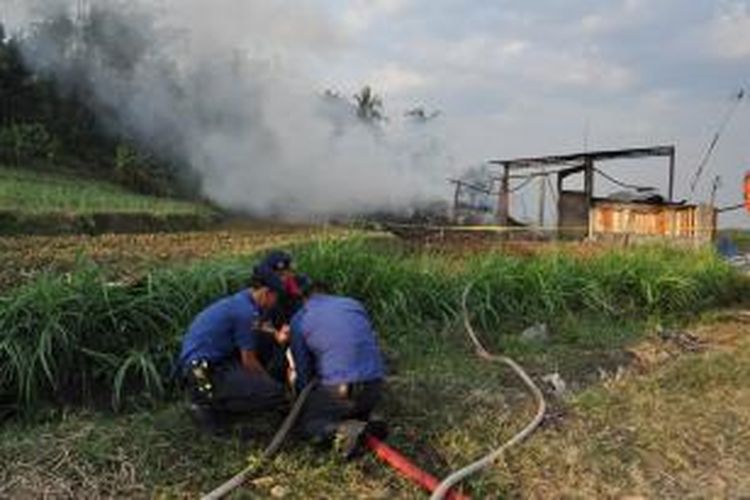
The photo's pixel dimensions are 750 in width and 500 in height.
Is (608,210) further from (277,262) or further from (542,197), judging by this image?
(277,262)

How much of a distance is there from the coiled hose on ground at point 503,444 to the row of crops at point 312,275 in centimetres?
27

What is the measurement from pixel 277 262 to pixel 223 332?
25.6 inches

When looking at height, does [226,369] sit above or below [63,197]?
below

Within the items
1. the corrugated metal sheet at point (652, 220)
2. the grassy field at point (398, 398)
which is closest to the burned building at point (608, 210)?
the corrugated metal sheet at point (652, 220)

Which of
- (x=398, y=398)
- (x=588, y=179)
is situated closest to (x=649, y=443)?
(x=398, y=398)

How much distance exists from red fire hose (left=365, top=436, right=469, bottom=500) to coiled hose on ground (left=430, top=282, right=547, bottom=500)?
0.22ft

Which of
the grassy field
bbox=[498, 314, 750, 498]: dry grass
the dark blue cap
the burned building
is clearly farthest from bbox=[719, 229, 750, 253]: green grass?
the dark blue cap

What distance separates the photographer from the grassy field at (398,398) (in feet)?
20.2

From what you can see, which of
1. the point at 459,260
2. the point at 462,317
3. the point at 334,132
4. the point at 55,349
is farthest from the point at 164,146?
the point at 55,349

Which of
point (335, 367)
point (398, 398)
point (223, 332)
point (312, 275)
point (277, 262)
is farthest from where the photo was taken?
point (312, 275)

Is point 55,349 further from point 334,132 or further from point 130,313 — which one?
point 334,132

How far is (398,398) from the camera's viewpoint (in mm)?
7527

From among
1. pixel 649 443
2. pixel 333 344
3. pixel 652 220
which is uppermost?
pixel 652 220

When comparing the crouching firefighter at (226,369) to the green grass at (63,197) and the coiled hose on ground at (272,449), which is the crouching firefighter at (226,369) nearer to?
the coiled hose on ground at (272,449)
